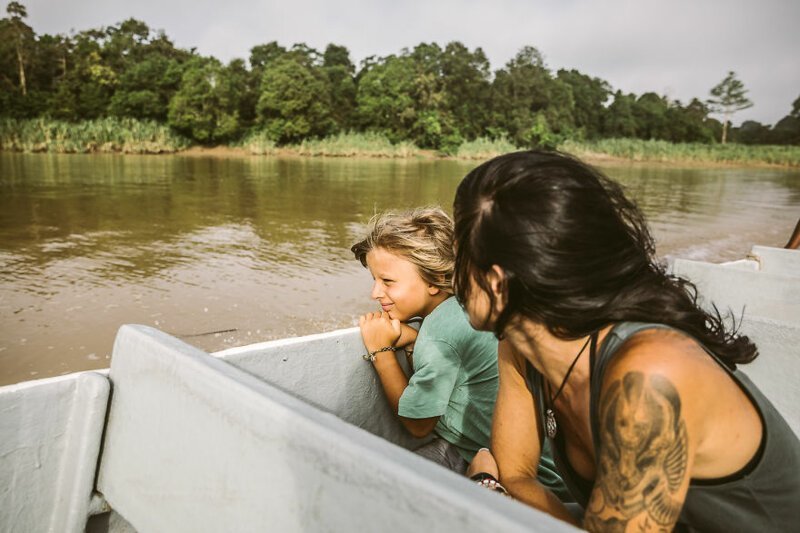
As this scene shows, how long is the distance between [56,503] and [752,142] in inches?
3064

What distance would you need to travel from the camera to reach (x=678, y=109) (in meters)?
60.9

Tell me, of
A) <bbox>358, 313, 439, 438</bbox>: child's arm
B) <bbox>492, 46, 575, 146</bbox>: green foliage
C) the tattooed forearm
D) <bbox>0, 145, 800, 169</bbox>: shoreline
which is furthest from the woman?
<bbox>492, 46, 575, 146</bbox>: green foliage

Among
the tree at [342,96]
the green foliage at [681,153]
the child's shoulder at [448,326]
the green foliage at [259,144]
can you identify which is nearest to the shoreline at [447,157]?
the green foliage at [681,153]

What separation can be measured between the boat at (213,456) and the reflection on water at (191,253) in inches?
97.4

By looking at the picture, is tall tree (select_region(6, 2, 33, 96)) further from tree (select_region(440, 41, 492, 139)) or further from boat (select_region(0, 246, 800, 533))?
boat (select_region(0, 246, 800, 533))

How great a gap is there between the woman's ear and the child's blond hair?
868mm

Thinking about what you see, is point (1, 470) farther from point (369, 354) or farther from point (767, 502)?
point (767, 502)

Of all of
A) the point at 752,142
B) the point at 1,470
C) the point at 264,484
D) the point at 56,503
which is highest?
the point at 752,142

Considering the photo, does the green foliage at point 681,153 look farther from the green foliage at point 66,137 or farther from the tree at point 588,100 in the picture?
the green foliage at point 66,137

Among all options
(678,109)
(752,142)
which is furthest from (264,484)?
(752,142)

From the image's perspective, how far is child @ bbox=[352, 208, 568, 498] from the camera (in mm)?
1718

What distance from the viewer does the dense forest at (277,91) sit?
36.0 meters

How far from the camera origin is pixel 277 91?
37.7m

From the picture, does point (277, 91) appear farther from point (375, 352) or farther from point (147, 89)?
point (375, 352)
